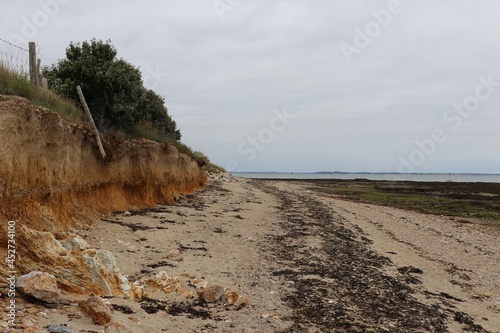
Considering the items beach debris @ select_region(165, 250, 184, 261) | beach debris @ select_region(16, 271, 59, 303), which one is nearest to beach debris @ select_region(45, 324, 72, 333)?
beach debris @ select_region(16, 271, 59, 303)

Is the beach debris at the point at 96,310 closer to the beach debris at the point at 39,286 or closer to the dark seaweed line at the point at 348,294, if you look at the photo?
the beach debris at the point at 39,286

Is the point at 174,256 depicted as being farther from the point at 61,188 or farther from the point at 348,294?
the point at 348,294

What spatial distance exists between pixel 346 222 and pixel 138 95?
12.3m

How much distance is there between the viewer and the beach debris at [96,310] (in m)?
5.05

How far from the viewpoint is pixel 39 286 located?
209 inches

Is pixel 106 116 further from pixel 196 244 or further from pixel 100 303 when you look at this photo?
pixel 100 303

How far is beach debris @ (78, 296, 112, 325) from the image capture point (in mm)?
5051

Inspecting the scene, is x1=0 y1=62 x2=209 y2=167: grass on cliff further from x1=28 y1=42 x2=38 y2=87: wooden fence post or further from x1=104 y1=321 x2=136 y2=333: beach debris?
x1=104 y1=321 x2=136 y2=333: beach debris

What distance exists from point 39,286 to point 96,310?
3.21 feet

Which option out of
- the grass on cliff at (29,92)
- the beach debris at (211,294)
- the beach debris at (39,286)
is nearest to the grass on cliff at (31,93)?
the grass on cliff at (29,92)

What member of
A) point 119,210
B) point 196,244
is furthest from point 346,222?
point 119,210

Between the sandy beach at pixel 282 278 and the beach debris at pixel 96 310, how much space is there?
3.5 inches

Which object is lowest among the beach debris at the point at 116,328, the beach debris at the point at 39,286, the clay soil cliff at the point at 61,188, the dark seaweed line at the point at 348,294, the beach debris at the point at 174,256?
the dark seaweed line at the point at 348,294

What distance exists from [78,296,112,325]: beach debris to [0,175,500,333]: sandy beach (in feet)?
0.29
